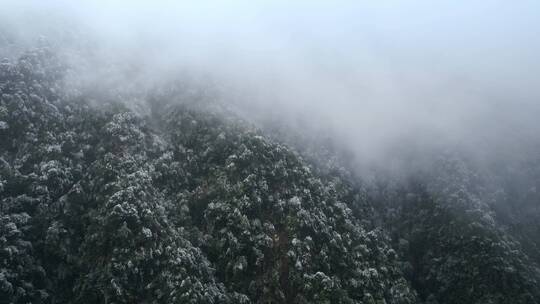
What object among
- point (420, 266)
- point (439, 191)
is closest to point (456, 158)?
point (439, 191)

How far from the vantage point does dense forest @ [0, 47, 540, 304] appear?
4094 inches

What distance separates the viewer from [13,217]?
106 metres

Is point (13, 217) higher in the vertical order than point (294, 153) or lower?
lower

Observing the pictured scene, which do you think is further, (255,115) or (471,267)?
(255,115)

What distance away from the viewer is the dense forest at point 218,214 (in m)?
104

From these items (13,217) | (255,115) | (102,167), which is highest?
(255,115)

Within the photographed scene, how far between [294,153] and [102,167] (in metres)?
55.8

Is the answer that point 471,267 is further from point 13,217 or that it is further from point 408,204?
point 13,217

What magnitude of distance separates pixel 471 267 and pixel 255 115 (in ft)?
282

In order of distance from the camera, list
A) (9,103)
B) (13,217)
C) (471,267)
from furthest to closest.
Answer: (9,103) < (471,267) < (13,217)

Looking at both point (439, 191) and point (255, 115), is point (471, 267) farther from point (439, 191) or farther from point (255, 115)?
point (255, 115)

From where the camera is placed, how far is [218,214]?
393 ft

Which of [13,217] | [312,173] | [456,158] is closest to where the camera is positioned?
[13,217]

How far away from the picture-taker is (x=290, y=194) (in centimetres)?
12781
